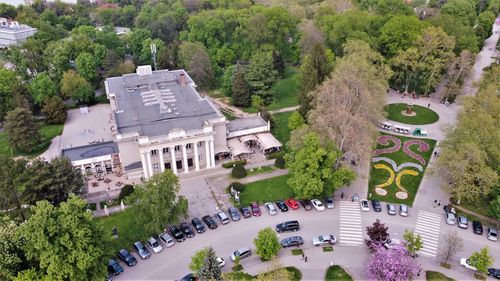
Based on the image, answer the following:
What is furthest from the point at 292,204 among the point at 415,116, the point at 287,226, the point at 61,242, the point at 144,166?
the point at 415,116

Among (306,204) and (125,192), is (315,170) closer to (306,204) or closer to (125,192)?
(306,204)

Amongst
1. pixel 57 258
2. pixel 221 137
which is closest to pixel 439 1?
pixel 221 137

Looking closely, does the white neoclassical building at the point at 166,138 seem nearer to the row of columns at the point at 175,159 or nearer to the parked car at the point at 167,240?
the row of columns at the point at 175,159

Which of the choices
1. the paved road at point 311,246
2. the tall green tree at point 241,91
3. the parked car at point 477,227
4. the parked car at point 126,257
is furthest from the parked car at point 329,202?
the tall green tree at point 241,91

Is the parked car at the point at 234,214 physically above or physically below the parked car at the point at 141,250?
above

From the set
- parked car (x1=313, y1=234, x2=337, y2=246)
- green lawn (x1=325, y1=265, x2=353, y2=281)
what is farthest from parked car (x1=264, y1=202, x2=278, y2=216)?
green lawn (x1=325, y1=265, x2=353, y2=281)

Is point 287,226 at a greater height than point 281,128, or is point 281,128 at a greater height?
point 281,128

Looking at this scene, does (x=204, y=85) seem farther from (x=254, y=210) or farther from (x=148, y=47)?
(x=254, y=210)

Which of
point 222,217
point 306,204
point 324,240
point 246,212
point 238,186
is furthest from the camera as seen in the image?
point 238,186

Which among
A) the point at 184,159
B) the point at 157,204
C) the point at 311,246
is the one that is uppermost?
the point at 157,204
